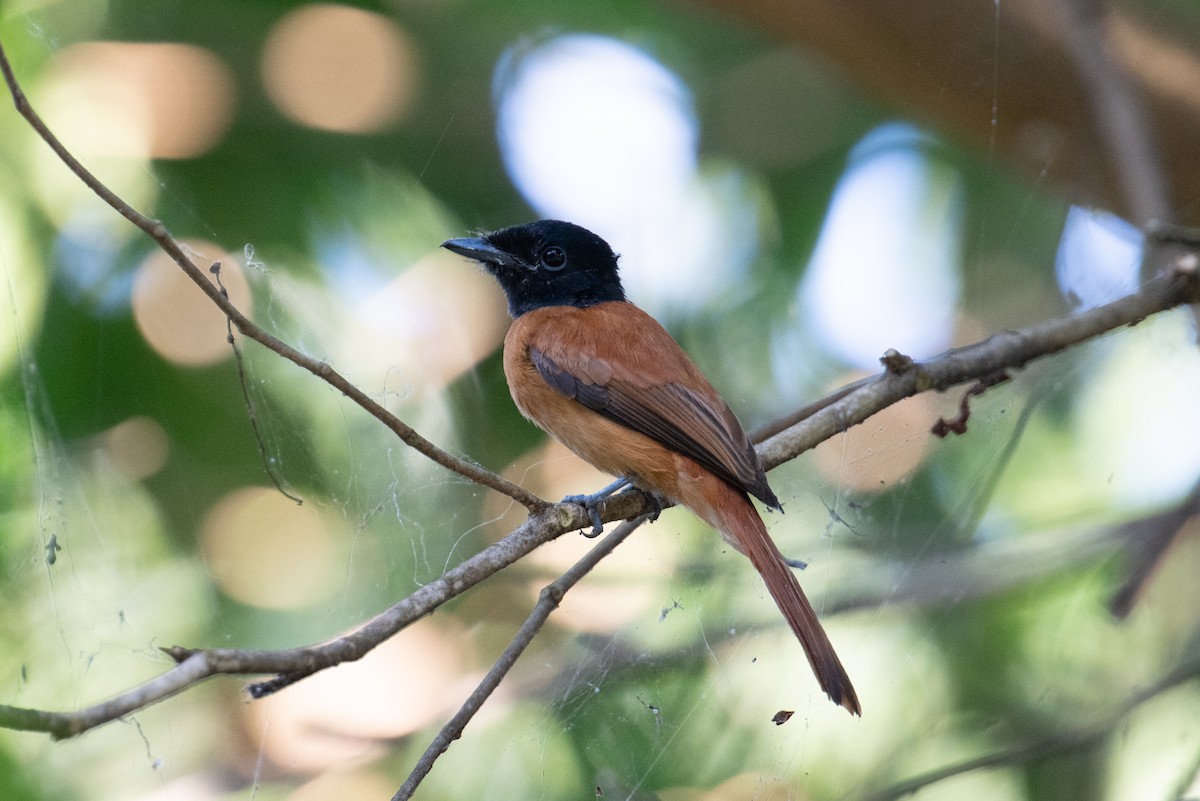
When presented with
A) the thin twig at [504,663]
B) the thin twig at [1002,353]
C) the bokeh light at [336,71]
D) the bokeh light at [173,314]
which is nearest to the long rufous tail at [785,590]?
the thin twig at [1002,353]

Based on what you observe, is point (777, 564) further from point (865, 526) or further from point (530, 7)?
point (530, 7)

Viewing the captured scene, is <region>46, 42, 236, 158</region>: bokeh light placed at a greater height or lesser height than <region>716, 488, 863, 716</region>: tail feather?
greater

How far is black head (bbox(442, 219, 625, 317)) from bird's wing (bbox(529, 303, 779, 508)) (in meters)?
0.39

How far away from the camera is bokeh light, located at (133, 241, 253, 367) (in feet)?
10.3

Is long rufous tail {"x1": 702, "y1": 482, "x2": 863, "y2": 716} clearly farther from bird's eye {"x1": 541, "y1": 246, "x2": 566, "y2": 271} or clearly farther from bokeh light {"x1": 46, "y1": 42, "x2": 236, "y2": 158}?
bokeh light {"x1": 46, "y1": 42, "x2": 236, "y2": 158}

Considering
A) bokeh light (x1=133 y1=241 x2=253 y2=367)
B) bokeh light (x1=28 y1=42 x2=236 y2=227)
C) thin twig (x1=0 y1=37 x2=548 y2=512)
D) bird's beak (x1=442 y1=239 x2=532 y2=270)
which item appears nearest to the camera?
thin twig (x1=0 y1=37 x2=548 y2=512)

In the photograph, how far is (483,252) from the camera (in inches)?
133

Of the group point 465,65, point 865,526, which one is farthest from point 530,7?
point 865,526

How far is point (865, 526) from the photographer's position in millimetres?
2996

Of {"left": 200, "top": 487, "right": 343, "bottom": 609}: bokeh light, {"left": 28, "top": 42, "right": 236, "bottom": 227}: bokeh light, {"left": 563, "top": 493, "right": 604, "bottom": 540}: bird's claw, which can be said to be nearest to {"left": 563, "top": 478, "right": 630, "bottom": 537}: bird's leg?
{"left": 563, "top": 493, "right": 604, "bottom": 540}: bird's claw

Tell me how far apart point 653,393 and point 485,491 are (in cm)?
68

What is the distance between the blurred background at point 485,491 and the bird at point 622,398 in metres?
0.30

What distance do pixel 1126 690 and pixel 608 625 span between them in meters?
1.43

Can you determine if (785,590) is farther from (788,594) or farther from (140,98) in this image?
(140,98)
